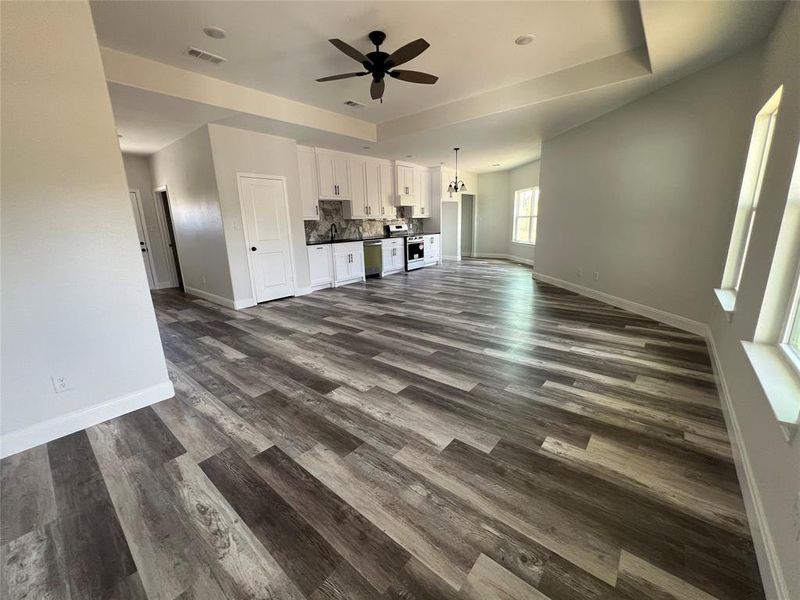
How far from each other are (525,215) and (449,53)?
21.1 ft

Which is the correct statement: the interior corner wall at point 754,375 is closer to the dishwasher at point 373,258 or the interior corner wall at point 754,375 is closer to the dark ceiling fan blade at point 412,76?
the dark ceiling fan blade at point 412,76

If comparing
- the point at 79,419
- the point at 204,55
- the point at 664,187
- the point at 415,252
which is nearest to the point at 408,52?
the point at 204,55

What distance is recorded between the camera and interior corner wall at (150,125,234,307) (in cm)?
483

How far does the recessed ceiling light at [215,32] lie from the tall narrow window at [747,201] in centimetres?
452

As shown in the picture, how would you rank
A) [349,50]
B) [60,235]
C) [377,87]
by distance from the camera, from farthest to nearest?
1. [377,87]
2. [349,50]
3. [60,235]

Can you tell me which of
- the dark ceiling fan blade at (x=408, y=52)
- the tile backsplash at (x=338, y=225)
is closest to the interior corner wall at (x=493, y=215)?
the tile backsplash at (x=338, y=225)

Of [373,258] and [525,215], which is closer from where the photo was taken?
[373,258]

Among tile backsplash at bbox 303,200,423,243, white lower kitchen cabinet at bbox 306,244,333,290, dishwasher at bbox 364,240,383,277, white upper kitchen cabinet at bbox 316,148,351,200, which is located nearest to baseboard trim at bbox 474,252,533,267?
tile backsplash at bbox 303,200,423,243

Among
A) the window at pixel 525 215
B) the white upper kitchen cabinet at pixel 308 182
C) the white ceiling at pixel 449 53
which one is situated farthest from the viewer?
the window at pixel 525 215

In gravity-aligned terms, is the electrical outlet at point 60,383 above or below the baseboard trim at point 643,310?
above

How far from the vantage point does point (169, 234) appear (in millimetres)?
6816

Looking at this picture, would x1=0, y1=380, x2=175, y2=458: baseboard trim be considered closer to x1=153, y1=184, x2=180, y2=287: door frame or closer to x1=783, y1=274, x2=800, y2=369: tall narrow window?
x1=783, y1=274, x2=800, y2=369: tall narrow window

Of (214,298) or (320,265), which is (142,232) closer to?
(214,298)

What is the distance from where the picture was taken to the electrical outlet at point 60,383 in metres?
2.11
